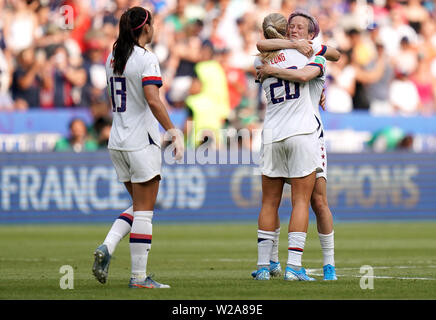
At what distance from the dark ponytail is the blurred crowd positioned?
36.3ft

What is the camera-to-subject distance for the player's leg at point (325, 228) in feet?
29.4

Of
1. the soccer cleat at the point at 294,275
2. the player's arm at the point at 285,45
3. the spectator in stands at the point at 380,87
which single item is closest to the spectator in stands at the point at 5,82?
the spectator in stands at the point at 380,87

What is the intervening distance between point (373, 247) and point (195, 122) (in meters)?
6.50

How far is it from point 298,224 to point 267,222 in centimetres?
37

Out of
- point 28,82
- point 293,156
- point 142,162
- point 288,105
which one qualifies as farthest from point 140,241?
point 28,82

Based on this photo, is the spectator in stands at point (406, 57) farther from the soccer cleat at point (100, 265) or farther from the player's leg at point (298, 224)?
the soccer cleat at point (100, 265)

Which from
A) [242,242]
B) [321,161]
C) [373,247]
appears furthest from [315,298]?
[242,242]

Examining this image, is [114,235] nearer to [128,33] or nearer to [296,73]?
[128,33]

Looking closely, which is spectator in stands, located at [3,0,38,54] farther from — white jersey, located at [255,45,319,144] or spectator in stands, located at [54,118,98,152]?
white jersey, located at [255,45,319,144]

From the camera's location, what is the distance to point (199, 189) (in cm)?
1962

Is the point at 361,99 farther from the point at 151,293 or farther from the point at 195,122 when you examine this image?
the point at 151,293

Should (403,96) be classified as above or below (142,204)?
above

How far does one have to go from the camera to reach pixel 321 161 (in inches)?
351

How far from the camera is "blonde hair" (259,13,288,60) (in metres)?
9.00
